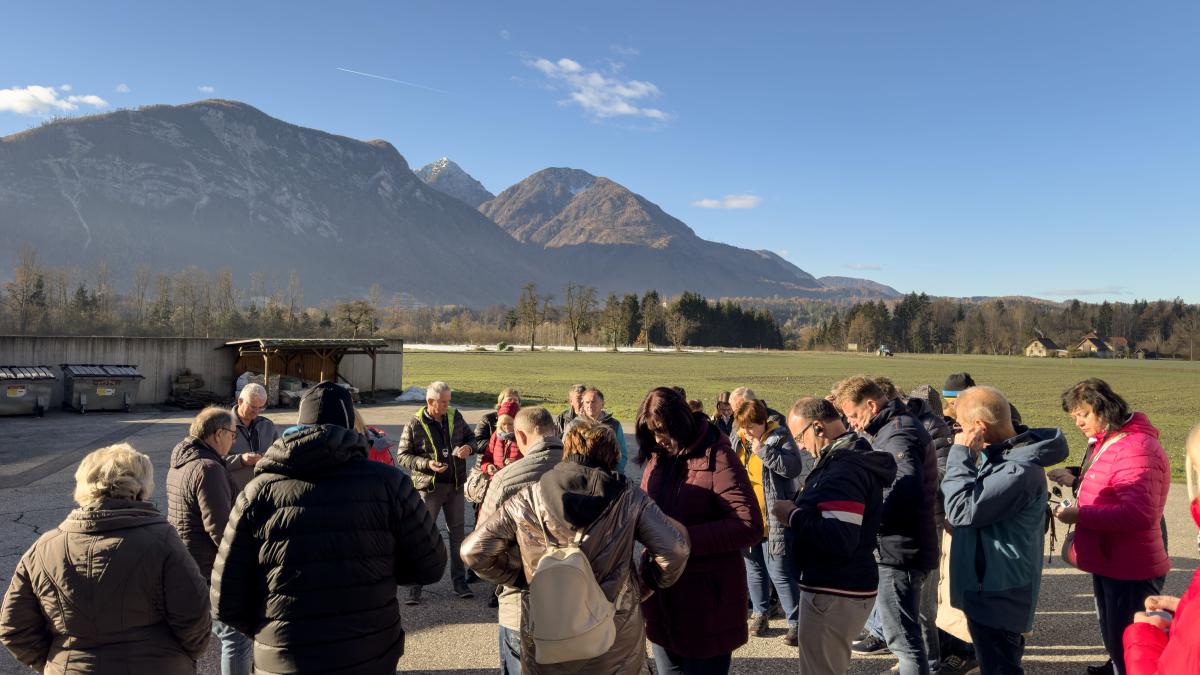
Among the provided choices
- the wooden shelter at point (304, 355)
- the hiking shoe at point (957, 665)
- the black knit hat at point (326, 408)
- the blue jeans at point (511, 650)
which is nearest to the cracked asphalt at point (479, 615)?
the hiking shoe at point (957, 665)

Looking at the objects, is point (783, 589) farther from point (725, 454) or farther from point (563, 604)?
point (563, 604)

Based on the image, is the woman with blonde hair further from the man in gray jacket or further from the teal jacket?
the teal jacket

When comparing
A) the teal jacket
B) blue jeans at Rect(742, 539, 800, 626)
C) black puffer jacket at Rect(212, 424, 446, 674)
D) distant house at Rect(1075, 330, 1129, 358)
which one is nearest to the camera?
black puffer jacket at Rect(212, 424, 446, 674)

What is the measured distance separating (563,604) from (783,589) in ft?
10.7

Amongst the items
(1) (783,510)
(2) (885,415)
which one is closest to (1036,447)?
(2) (885,415)

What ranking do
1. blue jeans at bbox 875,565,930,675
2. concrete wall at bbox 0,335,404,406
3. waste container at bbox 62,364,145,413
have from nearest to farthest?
blue jeans at bbox 875,565,930,675 < waste container at bbox 62,364,145,413 < concrete wall at bbox 0,335,404,406

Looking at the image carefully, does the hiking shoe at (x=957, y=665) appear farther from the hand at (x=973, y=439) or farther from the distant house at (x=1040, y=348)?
the distant house at (x=1040, y=348)

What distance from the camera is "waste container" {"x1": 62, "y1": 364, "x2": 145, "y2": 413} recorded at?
19.8 metres

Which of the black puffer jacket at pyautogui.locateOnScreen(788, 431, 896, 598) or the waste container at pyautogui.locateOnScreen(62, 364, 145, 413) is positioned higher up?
the black puffer jacket at pyautogui.locateOnScreen(788, 431, 896, 598)

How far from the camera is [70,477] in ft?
35.9

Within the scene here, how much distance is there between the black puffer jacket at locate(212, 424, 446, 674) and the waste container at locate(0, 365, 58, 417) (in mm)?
20741

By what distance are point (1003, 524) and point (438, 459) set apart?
4435 millimetres

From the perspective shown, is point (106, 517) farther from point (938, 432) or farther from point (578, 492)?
point (938, 432)

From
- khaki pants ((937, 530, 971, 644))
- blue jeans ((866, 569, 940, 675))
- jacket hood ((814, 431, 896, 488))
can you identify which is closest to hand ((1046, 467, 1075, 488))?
khaki pants ((937, 530, 971, 644))
